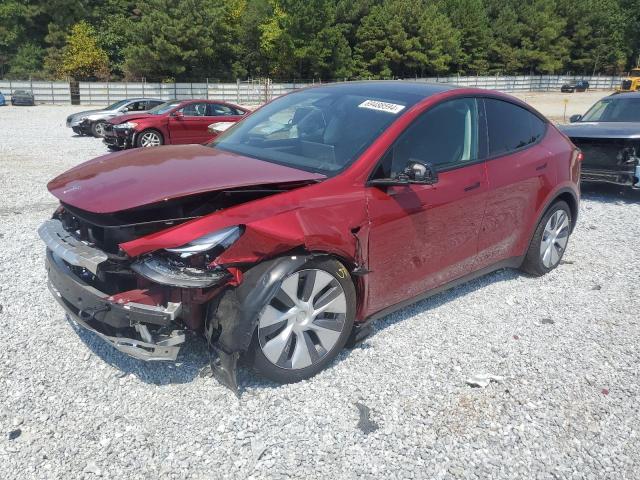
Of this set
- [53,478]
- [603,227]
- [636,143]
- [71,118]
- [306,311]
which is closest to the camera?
[53,478]

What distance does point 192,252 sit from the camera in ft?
8.98

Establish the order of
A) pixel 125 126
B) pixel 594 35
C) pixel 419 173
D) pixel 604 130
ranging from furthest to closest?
1. pixel 594 35
2. pixel 125 126
3. pixel 604 130
4. pixel 419 173

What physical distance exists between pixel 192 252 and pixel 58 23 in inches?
2527

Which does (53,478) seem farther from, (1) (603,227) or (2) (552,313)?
(1) (603,227)

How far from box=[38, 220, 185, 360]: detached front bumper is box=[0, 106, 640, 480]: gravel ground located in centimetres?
39

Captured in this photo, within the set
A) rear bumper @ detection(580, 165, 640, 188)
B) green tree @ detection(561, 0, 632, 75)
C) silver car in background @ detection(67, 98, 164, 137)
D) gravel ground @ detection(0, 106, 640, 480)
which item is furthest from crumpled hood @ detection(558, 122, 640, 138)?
green tree @ detection(561, 0, 632, 75)

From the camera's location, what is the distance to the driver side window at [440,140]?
3482 millimetres

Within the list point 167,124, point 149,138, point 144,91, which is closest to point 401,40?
point 144,91

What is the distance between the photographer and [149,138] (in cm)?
1385

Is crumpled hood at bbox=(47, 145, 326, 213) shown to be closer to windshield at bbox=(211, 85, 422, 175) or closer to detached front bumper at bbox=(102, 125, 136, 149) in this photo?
windshield at bbox=(211, 85, 422, 175)

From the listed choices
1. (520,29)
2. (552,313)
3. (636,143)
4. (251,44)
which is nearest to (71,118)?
(636,143)

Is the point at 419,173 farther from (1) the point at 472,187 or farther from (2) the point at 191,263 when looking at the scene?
(2) the point at 191,263

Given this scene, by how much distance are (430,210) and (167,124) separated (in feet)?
38.9

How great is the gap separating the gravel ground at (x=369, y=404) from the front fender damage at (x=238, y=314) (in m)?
0.33
